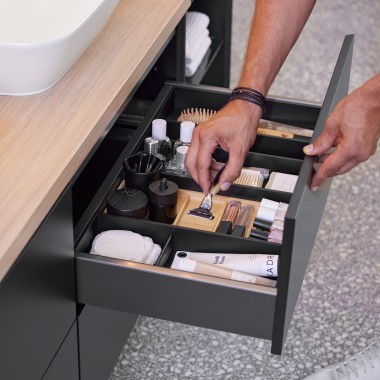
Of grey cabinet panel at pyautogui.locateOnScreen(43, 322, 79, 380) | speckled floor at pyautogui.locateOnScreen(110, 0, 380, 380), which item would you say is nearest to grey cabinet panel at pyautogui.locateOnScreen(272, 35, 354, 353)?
grey cabinet panel at pyautogui.locateOnScreen(43, 322, 79, 380)

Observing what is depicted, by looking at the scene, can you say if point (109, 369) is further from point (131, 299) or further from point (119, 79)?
point (119, 79)

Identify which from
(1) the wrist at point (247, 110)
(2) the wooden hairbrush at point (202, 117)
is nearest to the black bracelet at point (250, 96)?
(1) the wrist at point (247, 110)

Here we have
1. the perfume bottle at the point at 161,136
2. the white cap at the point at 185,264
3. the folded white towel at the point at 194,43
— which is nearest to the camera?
the white cap at the point at 185,264

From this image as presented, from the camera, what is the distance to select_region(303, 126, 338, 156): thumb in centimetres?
123

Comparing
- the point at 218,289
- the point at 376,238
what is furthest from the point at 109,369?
the point at 376,238

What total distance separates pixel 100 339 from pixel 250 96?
522 mm

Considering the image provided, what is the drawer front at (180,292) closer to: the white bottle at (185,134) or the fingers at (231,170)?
the fingers at (231,170)

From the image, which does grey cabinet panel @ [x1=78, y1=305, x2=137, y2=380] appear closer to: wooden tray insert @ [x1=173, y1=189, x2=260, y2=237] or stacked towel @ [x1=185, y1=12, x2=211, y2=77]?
wooden tray insert @ [x1=173, y1=189, x2=260, y2=237]

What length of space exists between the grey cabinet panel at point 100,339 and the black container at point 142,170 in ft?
0.74

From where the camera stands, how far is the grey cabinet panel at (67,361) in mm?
1294

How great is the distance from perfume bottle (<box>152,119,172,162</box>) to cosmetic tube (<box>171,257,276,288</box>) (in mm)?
280

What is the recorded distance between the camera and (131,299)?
125cm

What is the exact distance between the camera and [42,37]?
131 centimetres

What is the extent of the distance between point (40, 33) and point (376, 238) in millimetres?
1160
